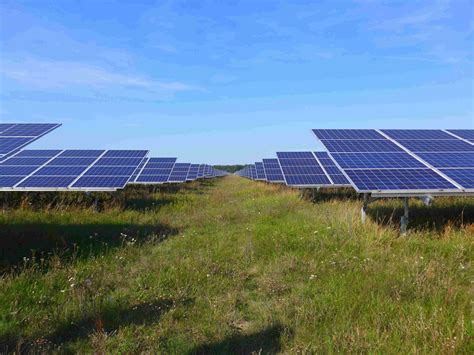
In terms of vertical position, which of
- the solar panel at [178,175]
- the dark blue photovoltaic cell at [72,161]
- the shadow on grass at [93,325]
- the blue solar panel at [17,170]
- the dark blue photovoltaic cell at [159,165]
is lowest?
the shadow on grass at [93,325]

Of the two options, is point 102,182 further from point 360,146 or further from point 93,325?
point 93,325

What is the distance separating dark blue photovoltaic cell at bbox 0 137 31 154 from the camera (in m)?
14.7

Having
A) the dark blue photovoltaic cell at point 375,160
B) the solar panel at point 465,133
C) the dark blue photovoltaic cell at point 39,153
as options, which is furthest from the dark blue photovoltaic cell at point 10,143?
the solar panel at point 465,133

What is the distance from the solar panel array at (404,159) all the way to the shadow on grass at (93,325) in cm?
569

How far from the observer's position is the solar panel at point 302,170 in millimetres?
17677

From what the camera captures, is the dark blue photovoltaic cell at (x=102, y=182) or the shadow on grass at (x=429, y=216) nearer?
the shadow on grass at (x=429, y=216)

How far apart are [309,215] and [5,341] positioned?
922 cm

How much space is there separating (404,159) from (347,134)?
4919 mm

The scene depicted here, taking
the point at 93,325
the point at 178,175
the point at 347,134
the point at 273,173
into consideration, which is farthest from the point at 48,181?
the point at 178,175

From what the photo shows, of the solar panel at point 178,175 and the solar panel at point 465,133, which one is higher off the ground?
the solar panel at point 465,133

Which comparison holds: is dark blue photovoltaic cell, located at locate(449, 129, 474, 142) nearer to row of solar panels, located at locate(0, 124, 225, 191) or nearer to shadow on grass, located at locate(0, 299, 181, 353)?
row of solar panels, located at locate(0, 124, 225, 191)

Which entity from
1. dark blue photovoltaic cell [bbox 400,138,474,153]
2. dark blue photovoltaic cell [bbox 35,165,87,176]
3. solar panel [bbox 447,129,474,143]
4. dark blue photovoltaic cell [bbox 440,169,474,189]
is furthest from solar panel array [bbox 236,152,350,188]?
dark blue photovoltaic cell [bbox 35,165,87,176]

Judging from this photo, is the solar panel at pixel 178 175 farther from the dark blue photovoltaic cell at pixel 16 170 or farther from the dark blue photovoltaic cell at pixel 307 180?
the dark blue photovoltaic cell at pixel 16 170

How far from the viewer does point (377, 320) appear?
4516 mm
